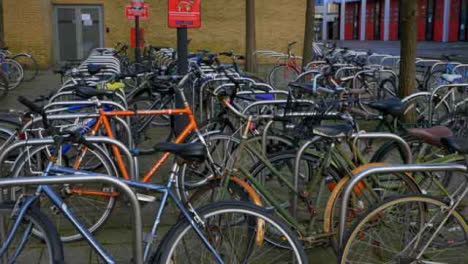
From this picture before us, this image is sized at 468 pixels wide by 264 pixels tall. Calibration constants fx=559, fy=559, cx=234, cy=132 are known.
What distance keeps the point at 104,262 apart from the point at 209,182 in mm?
792

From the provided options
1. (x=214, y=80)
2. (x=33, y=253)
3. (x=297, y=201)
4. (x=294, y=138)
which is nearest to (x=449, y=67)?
(x=214, y=80)

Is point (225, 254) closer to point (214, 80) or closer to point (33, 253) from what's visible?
point (33, 253)

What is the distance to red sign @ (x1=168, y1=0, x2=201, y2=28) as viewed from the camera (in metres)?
5.91

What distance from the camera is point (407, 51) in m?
7.46

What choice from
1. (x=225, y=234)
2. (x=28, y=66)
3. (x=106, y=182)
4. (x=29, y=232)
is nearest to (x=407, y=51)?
(x=225, y=234)

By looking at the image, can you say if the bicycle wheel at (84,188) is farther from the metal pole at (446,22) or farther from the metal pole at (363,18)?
the metal pole at (363,18)

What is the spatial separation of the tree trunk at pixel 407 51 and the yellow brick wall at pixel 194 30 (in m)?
11.9

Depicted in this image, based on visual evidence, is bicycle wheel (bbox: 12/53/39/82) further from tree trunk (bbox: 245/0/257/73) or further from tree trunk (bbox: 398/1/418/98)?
tree trunk (bbox: 398/1/418/98)

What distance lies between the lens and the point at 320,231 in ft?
11.7

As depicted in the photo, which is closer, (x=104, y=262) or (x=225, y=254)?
(x=104, y=262)

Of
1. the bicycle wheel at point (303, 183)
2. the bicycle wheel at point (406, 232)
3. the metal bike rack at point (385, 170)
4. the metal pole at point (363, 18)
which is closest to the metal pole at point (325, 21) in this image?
the metal pole at point (363, 18)

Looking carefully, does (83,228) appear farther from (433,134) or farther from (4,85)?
(4,85)

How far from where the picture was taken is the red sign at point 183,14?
19.4ft

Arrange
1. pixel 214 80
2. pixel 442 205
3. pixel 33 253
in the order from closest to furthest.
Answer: pixel 442 205 → pixel 33 253 → pixel 214 80
